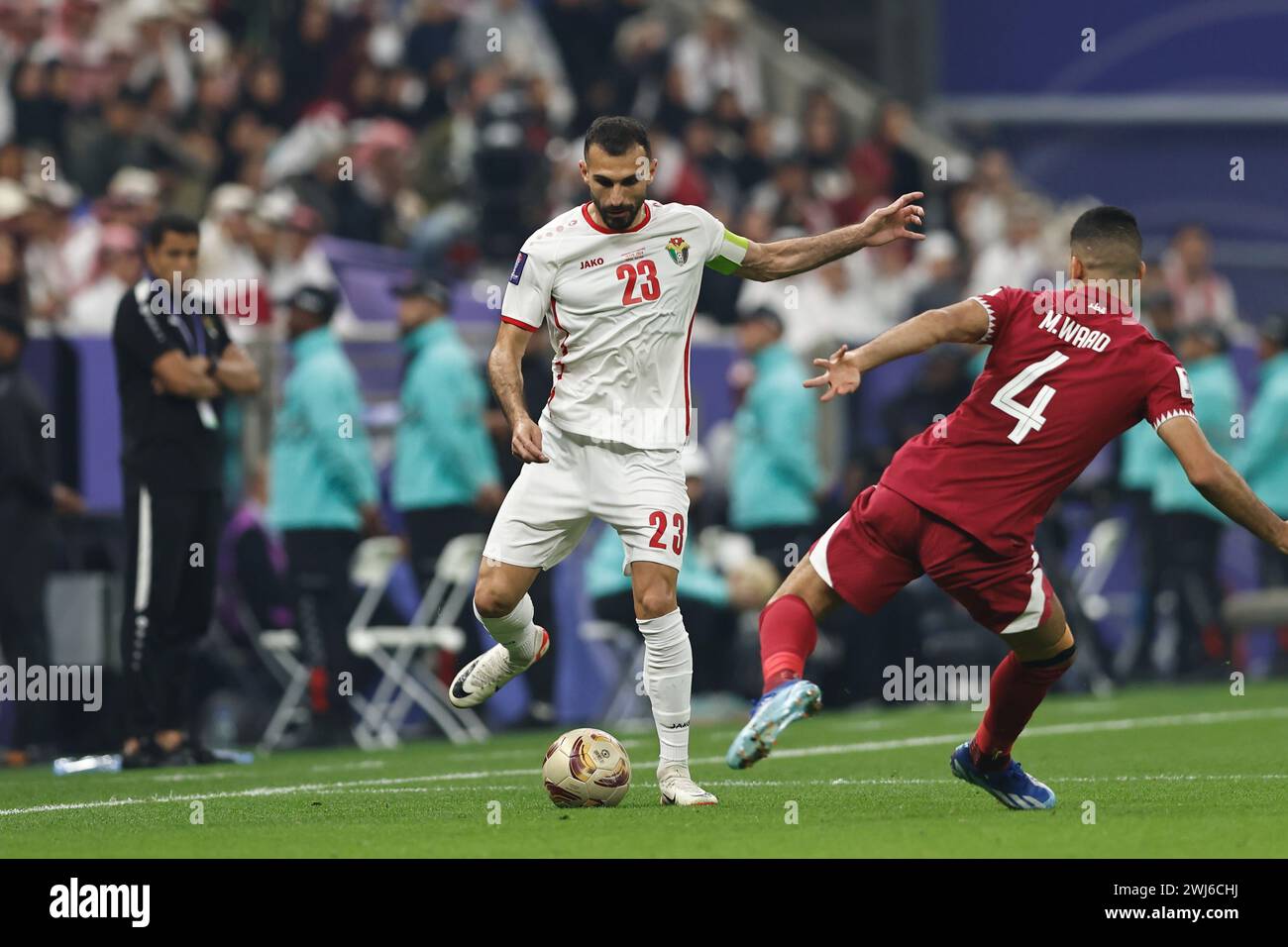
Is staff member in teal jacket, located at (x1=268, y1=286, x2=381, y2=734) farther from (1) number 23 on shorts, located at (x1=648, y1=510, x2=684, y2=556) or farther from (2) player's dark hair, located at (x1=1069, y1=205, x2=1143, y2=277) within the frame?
(2) player's dark hair, located at (x1=1069, y1=205, x2=1143, y2=277)

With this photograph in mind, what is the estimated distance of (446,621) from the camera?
15.3m

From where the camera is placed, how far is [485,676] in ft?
33.2

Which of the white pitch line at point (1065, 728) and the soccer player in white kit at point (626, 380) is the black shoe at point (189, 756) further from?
the soccer player in white kit at point (626, 380)

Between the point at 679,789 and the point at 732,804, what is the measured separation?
23 centimetres

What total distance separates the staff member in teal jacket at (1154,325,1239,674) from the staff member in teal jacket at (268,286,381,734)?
668cm

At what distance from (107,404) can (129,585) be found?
2.40 m

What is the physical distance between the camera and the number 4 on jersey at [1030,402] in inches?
334

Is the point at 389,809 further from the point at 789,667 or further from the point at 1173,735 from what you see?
the point at 1173,735

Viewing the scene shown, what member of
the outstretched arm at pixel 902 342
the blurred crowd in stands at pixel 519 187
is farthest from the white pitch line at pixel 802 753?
the outstretched arm at pixel 902 342

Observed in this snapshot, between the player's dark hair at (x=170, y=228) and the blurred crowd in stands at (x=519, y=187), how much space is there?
84.7 inches

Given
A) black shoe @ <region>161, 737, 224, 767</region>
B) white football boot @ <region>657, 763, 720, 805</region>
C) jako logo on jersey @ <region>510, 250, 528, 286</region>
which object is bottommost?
black shoe @ <region>161, 737, 224, 767</region>

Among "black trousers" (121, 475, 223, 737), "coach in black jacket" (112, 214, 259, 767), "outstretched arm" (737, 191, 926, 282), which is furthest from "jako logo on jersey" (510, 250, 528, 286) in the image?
"black trousers" (121, 475, 223, 737)

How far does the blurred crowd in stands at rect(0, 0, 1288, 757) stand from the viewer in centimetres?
1642
